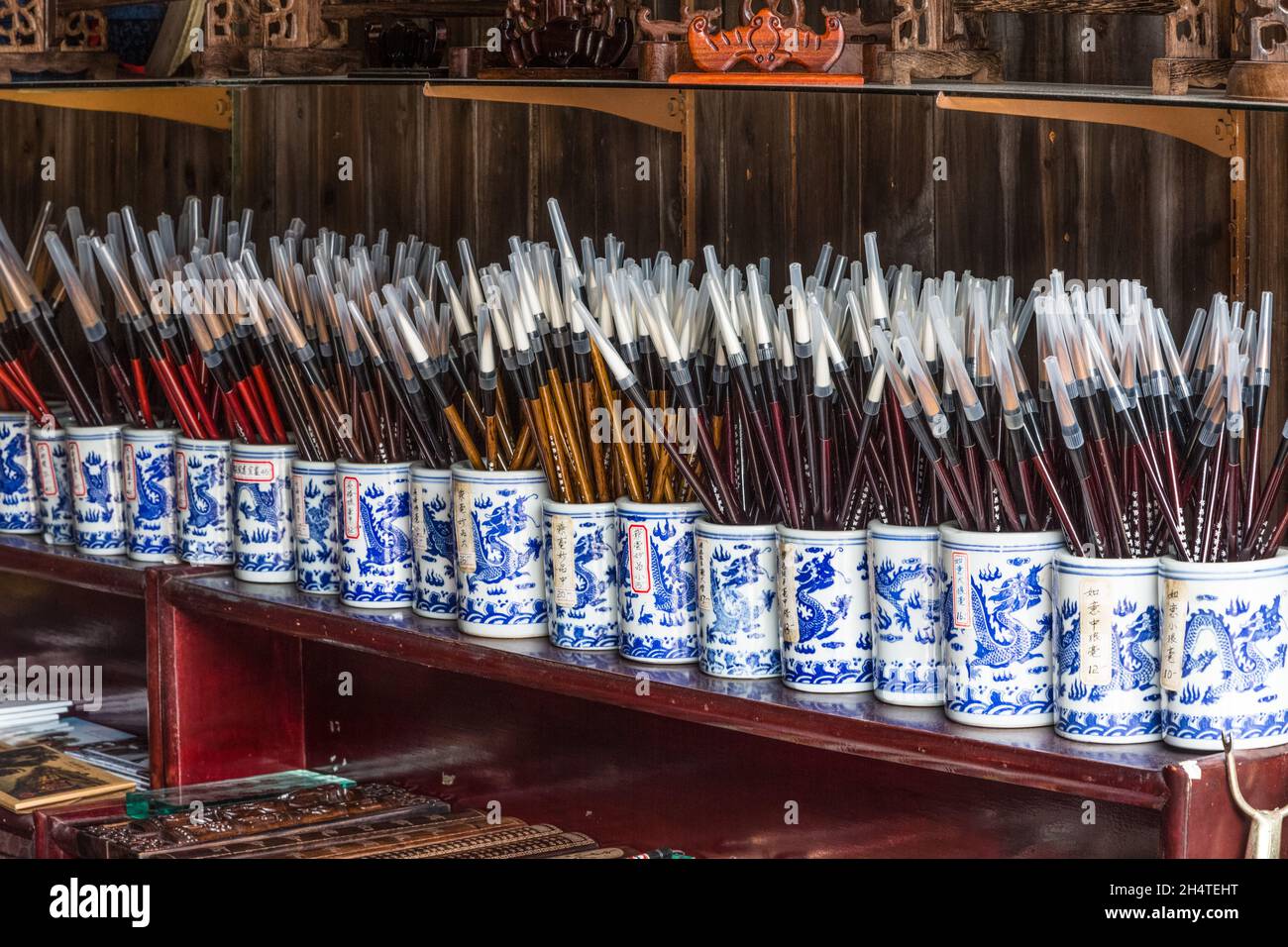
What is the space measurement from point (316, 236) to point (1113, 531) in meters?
1.57

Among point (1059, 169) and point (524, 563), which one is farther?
point (524, 563)

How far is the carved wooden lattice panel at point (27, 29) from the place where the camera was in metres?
2.79

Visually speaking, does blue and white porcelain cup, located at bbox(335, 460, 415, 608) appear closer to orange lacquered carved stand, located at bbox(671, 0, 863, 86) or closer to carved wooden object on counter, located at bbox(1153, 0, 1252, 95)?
orange lacquered carved stand, located at bbox(671, 0, 863, 86)

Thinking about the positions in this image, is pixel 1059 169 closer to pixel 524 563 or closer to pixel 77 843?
pixel 524 563

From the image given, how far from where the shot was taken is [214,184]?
2.94 meters

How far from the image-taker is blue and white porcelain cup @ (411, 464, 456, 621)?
2047mm

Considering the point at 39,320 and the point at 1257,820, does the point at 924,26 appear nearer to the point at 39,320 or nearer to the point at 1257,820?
the point at 1257,820

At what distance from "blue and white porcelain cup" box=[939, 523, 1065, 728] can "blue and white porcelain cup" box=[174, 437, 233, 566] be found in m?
1.12

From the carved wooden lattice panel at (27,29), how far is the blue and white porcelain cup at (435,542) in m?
1.18

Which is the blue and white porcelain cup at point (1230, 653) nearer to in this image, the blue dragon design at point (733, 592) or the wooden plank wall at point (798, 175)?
the wooden plank wall at point (798, 175)

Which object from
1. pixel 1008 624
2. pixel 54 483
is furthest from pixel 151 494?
pixel 1008 624

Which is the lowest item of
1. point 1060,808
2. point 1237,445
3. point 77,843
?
point 77,843

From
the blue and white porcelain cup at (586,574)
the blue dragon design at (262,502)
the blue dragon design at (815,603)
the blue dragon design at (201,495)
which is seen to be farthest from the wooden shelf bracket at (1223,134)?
the blue dragon design at (201,495)
